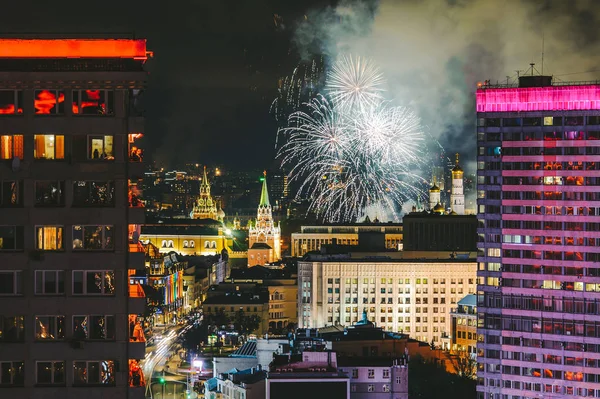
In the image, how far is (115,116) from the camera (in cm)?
2912

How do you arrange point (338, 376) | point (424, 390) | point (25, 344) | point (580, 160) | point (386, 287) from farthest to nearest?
point (386, 287) < point (424, 390) < point (580, 160) < point (338, 376) < point (25, 344)

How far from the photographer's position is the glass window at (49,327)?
28828 millimetres

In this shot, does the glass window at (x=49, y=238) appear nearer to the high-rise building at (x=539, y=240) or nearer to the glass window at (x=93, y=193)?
the glass window at (x=93, y=193)

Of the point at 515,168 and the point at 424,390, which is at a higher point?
the point at 515,168

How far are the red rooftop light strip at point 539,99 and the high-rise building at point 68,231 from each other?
7434 centimetres

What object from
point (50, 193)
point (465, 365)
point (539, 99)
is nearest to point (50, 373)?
point (50, 193)

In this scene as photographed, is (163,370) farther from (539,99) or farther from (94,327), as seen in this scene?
(94,327)

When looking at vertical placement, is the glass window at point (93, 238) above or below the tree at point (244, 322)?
above

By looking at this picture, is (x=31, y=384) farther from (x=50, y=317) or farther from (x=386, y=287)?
(x=386, y=287)

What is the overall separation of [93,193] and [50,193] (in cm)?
89

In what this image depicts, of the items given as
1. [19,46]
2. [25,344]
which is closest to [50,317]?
[25,344]

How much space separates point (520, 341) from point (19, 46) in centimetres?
7418

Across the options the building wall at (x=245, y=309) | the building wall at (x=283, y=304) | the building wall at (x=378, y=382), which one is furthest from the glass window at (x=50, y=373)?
the building wall at (x=283, y=304)

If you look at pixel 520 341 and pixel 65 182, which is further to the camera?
pixel 520 341
